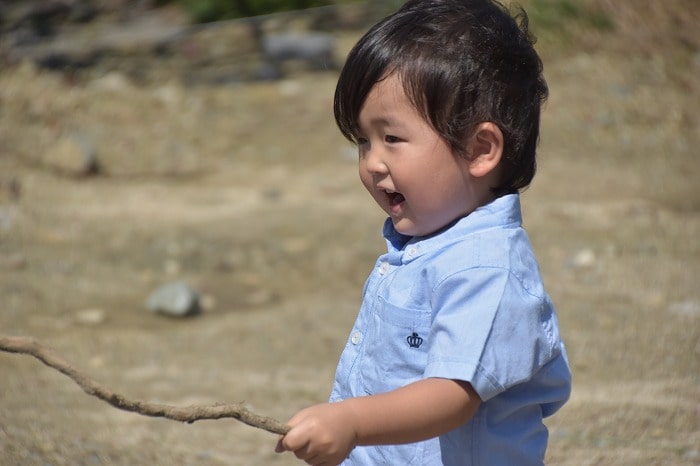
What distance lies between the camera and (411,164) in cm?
169

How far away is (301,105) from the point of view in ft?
21.7

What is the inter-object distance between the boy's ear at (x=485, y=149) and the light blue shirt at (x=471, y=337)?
0.21 feet

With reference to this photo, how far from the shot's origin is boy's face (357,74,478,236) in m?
1.69

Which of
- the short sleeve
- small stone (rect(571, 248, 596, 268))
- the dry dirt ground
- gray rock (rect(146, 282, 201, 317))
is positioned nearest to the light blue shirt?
the short sleeve

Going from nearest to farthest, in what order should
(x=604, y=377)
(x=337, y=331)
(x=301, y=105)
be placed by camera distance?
1. (x=604, y=377)
2. (x=337, y=331)
3. (x=301, y=105)

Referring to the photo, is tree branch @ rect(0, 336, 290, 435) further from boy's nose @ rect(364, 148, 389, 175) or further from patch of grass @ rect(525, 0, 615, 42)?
patch of grass @ rect(525, 0, 615, 42)

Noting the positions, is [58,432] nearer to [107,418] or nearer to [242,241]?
[107,418]

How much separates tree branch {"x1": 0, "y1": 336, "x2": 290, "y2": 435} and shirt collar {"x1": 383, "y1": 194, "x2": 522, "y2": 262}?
15.2 inches

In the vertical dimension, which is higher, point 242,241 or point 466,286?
point 466,286

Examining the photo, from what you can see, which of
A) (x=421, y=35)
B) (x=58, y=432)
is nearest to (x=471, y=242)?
(x=421, y=35)

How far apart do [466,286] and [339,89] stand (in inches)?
16.7

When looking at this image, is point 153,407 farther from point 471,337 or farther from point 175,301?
point 175,301

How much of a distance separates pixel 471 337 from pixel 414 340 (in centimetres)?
16

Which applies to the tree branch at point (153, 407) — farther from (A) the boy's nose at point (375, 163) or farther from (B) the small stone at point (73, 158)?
(B) the small stone at point (73, 158)
